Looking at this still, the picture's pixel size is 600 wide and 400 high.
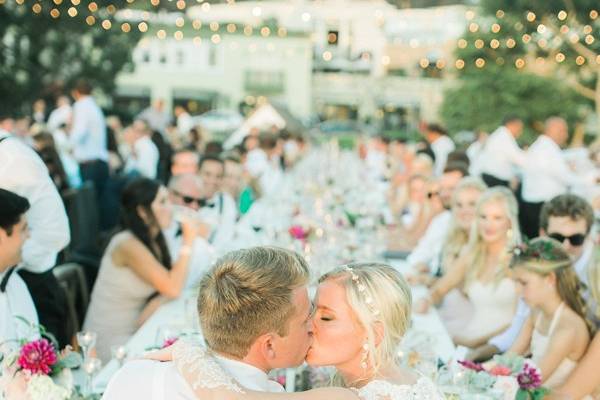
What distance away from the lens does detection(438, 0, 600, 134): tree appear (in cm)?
1741

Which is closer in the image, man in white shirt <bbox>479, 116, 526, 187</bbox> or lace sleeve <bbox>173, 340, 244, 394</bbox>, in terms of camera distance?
lace sleeve <bbox>173, 340, 244, 394</bbox>

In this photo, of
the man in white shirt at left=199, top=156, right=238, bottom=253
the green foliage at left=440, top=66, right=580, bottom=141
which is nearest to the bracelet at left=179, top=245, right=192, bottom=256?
the man in white shirt at left=199, top=156, right=238, bottom=253

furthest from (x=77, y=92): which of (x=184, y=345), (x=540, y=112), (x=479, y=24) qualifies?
(x=540, y=112)

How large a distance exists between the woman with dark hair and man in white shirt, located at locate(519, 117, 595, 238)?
4.62 meters

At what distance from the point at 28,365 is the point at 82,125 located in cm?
751

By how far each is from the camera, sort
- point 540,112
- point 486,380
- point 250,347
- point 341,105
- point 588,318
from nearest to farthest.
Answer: point 250,347 → point 486,380 → point 588,318 → point 540,112 → point 341,105

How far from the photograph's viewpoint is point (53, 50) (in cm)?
1945

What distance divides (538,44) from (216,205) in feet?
50.4

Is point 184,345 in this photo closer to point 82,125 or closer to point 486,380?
point 486,380

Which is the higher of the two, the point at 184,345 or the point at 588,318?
the point at 184,345

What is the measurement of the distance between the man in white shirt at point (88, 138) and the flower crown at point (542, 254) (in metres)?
6.47

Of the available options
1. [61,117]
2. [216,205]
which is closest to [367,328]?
[216,205]

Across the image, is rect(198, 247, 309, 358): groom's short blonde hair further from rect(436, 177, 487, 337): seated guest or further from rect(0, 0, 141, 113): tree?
rect(0, 0, 141, 113): tree

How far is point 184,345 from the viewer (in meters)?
1.83
